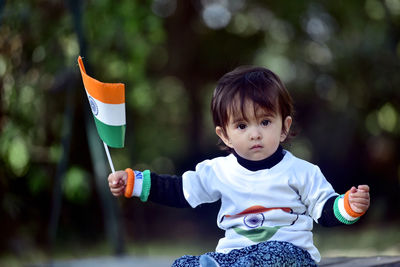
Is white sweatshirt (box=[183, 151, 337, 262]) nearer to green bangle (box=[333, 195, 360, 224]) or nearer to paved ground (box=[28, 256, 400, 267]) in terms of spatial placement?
green bangle (box=[333, 195, 360, 224])

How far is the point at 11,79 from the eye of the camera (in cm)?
377

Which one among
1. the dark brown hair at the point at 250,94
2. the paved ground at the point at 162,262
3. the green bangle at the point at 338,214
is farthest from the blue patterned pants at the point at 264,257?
the paved ground at the point at 162,262

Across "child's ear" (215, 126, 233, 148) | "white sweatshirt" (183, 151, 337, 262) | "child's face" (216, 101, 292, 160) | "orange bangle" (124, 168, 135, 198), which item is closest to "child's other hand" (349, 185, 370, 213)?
"white sweatshirt" (183, 151, 337, 262)

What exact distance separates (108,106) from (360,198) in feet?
2.37

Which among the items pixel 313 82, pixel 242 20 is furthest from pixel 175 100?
pixel 313 82

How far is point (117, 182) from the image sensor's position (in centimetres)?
160

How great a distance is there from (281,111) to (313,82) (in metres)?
5.65

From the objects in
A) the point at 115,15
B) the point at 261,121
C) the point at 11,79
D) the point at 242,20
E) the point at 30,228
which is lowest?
the point at 30,228

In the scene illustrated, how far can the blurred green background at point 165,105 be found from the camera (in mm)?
4016

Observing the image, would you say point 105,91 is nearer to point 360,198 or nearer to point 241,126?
point 241,126

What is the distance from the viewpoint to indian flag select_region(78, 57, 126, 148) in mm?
1579

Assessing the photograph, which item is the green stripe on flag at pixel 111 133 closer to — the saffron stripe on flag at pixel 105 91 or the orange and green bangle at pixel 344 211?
the saffron stripe on flag at pixel 105 91

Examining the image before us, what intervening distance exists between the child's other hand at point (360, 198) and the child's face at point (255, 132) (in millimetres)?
258

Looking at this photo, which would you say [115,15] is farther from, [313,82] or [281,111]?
[313,82]
